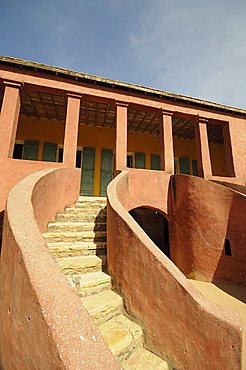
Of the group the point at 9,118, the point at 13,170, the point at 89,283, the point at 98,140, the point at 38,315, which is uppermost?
the point at 98,140

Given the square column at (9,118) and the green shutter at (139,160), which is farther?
the green shutter at (139,160)

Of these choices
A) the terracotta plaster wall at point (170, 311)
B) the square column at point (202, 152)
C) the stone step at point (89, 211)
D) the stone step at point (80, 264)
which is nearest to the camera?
the terracotta plaster wall at point (170, 311)

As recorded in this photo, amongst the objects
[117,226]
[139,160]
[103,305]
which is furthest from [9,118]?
[139,160]

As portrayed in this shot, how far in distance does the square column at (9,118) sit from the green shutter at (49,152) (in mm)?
3417

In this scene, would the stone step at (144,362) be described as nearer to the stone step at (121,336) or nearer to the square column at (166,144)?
the stone step at (121,336)

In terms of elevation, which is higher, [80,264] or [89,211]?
[89,211]

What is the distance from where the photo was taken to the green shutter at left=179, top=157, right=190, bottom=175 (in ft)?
38.5

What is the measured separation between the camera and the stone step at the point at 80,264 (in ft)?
9.37

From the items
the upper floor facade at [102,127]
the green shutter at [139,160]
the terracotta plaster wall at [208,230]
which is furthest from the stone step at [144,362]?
the green shutter at [139,160]

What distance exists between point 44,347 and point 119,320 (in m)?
1.55

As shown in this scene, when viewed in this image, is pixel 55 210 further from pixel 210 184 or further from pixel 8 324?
pixel 210 184

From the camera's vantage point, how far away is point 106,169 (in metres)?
10.4

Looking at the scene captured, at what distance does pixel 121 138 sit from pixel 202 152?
381 cm

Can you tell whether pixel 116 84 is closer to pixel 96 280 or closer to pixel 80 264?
pixel 80 264
